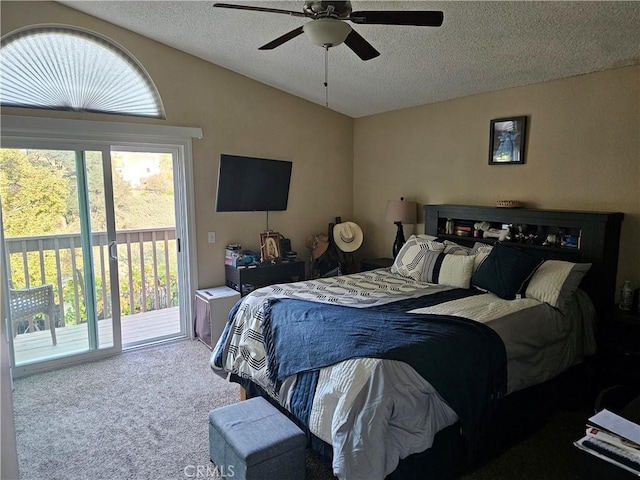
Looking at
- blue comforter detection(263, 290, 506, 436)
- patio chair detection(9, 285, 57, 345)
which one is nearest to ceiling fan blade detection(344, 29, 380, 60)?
blue comforter detection(263, 290, 506, 436)

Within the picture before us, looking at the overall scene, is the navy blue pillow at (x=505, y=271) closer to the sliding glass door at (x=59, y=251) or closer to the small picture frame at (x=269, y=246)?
the small picture frame at (x=269, y=246)

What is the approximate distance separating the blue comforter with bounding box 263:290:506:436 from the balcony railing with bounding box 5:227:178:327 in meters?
2.16

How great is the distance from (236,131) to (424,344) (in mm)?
3228

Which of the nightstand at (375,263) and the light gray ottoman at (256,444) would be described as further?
the nightstand at (375,263)

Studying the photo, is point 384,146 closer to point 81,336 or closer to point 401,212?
point 401,212

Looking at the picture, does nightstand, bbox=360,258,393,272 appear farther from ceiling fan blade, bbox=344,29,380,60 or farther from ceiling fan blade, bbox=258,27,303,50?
ceiling fan blade, bbox=258,27,303,50

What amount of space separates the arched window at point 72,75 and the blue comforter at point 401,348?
2.64 m

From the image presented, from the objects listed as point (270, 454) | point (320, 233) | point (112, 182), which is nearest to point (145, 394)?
point (270, 454)

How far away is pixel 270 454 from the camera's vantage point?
201 cm

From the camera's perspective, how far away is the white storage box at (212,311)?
13.3ft

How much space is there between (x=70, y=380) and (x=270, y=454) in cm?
235

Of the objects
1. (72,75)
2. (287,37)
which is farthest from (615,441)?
(72,75)

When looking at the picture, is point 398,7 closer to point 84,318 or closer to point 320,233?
point 320,233

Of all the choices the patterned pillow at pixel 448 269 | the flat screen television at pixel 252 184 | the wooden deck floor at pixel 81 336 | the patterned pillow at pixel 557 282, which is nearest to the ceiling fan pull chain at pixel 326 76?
the flat screen television at pixel 252 184
